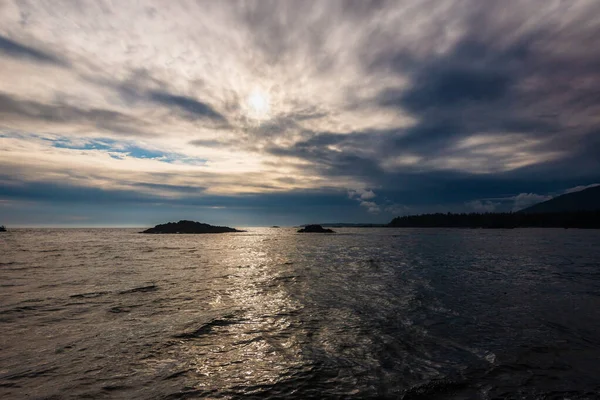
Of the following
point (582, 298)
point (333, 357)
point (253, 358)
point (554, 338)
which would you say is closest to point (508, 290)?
point (582, 298)

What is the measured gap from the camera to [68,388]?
8.59 meters

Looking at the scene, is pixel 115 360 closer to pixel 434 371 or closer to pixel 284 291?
pixel 434 371

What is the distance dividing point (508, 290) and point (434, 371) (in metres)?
17.7

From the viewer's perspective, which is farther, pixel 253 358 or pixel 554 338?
pixel 554 338

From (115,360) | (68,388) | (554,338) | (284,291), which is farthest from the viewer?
(284,291)

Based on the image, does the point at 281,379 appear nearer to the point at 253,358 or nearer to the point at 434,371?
the point at 253,358

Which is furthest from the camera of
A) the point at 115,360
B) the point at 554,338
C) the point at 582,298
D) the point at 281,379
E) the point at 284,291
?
the point at 284,291

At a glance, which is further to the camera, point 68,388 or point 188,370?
point 188,370

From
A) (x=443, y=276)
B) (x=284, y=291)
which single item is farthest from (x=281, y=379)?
(x=443, y=276)

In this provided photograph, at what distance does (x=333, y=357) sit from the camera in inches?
437

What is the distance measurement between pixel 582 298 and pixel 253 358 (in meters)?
22.6

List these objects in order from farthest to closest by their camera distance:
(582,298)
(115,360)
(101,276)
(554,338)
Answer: (101,276), (582,298), (554,338), (115,360)

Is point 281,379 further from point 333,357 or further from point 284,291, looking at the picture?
point 284,291

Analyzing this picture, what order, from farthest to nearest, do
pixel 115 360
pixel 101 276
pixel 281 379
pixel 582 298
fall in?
pixel 101 276 → pixel 582 298 → pixel 115 360 → pixel 281 379
